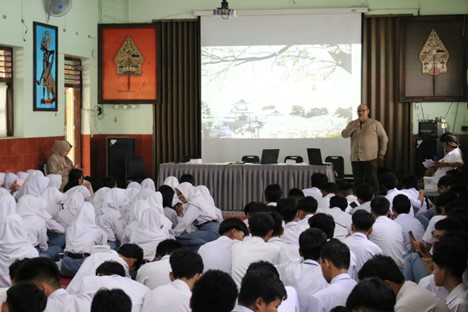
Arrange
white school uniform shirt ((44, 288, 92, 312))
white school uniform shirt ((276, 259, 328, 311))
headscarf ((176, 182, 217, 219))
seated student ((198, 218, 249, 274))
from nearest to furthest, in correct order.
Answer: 1. white school uniform shirt ((44, 288, 92, 312))
2. white school uniform shirt ((276, 259, 328, 311))
3. seated student ((198, 218, 249, 274))
4. headscarf ((176, 182, 217, 219))

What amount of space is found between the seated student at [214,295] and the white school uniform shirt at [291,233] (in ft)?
9.28

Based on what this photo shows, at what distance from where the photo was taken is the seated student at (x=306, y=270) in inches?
176

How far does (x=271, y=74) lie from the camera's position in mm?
13375

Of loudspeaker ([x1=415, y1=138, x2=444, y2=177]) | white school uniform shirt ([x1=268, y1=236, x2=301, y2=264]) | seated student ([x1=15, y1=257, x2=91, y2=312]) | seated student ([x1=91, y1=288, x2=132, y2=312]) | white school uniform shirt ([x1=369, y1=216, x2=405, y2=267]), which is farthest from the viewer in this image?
loudspeaker ([x1=415, y1=138, x2=444, y2=177])

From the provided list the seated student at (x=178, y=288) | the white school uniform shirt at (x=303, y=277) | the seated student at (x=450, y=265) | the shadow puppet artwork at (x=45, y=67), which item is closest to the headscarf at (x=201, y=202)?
the white school uniform shirt at (x=303, y=277)

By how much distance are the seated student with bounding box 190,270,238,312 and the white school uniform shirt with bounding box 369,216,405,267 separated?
3.03 m

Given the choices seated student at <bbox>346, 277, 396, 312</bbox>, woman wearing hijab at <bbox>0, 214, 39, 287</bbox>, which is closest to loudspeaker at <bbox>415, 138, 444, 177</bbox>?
woman wearing hijab at <bbox>0, 214, 39, 287</bbox>

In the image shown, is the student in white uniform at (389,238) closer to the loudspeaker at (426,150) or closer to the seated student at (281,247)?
the seated student at (281,247)

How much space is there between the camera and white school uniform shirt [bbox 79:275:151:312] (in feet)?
14.1

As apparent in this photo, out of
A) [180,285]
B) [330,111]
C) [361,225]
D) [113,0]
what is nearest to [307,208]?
[361,225]

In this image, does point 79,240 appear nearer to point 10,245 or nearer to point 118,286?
point 10,245

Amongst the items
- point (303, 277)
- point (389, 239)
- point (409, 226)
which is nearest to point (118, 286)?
point (303, 277)

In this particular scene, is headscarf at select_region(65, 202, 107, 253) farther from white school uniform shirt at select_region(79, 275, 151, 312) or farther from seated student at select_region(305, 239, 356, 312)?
seated student at select_region(305, 239, 356, 312)

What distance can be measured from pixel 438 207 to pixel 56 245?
13.0ft
